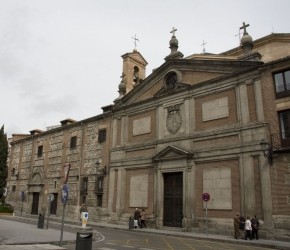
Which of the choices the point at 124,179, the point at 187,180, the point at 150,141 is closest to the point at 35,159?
the point at 124,179

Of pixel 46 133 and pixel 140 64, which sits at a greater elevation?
pixel 140 64

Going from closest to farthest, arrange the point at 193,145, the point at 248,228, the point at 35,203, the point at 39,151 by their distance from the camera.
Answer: the point at 248,228, the point at 193,145, the point at 35,203, the point at 39,151

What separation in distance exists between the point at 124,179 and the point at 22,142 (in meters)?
21.5

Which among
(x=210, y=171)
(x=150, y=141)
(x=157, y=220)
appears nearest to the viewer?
(x=210, y=171)

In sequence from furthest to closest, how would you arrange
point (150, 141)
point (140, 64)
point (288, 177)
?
point (140, 64), point (150, 141), point (288, 177)

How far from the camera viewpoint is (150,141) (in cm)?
2395

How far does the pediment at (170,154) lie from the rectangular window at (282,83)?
6525 millimetres

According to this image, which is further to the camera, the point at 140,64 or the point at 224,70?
the point at 140,64

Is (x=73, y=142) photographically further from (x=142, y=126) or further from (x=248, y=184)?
(x=248, y=184)

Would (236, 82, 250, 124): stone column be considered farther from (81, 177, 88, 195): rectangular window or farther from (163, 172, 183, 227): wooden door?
(81, 177, 88, 195): rectangular window

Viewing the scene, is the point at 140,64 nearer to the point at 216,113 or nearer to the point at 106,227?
the point at 216,113

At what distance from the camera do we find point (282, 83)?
17672 millimetres

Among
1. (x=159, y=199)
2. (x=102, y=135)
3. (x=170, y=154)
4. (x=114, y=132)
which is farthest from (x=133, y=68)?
(x=159, y=199)

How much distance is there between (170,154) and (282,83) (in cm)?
844
